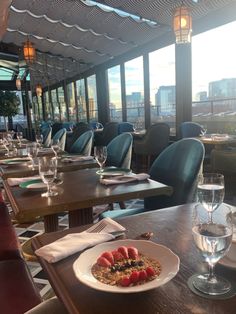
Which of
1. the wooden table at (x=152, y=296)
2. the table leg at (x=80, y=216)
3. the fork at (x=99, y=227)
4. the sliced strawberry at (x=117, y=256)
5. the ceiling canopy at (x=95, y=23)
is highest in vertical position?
the ceiling canopy at (x=95, y=23)

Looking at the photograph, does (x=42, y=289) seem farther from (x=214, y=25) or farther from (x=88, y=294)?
(x=214, y=25)

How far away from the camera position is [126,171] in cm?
193

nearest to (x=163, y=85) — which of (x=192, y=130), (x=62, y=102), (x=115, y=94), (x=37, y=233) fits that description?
(x=192, y=130)

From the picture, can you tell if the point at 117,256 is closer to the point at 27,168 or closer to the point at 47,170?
the point at 47,170

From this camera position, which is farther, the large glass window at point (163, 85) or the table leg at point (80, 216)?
the large glass window at point (163, 85)

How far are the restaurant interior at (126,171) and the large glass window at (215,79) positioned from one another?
22mm

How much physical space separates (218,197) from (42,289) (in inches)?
58.0

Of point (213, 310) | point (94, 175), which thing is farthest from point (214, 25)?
point (213, 310)

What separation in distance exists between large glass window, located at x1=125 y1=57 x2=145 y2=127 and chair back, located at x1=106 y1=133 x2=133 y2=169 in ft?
15.3

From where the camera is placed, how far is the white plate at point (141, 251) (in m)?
0.67

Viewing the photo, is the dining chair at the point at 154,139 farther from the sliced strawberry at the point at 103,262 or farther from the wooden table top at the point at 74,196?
the sliced strawberry at the point at 103,262

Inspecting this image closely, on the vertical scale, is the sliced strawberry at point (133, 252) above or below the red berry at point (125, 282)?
above

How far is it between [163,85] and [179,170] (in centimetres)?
543

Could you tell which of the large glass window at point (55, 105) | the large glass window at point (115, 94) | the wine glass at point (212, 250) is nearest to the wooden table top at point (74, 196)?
the wine glass at point (212, 250)
